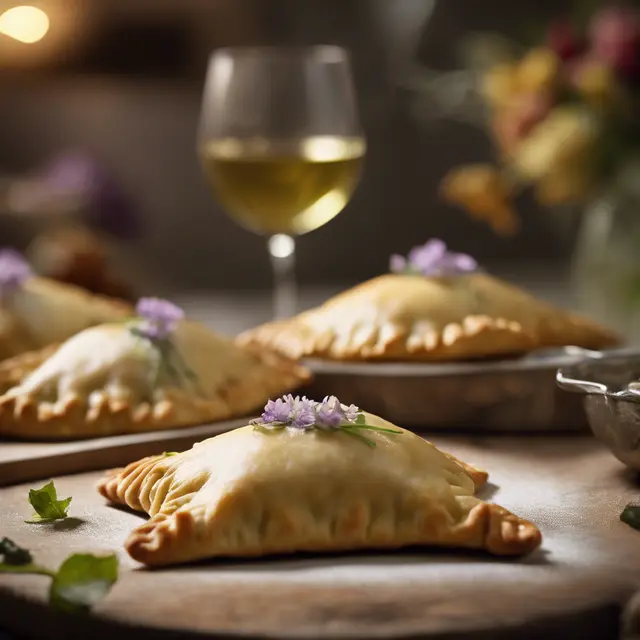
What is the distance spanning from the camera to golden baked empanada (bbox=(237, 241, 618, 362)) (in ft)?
6.39

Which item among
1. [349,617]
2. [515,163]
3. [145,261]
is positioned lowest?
[349,617]

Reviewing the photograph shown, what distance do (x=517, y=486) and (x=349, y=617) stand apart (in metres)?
0.51

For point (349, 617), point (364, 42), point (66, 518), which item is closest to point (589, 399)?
point (349, 617)

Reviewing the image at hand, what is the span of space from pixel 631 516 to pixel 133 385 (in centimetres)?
75

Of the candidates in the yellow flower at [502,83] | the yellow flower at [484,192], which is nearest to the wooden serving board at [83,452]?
the yellow flower at [484,192]

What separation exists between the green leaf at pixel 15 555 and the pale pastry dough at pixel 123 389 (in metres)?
0.44

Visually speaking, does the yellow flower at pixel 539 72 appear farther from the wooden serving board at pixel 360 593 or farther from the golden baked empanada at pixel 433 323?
the wooden serving board at pixel 360 593

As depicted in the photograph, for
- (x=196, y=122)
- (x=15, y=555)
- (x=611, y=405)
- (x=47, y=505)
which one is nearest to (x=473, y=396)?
(x=611, y=405)

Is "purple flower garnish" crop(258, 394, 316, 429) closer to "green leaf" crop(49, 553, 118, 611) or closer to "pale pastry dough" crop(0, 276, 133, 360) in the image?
"green leaf" crop(49, 553, 118, 611)

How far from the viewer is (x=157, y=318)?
1.79 m

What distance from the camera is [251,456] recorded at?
52.0 inches

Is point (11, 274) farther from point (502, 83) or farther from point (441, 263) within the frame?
point (502, 83)

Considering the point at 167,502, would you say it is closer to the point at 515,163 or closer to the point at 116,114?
the point at 515,163

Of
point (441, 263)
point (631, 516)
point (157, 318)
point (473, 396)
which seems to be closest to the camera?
point (631, 516)
